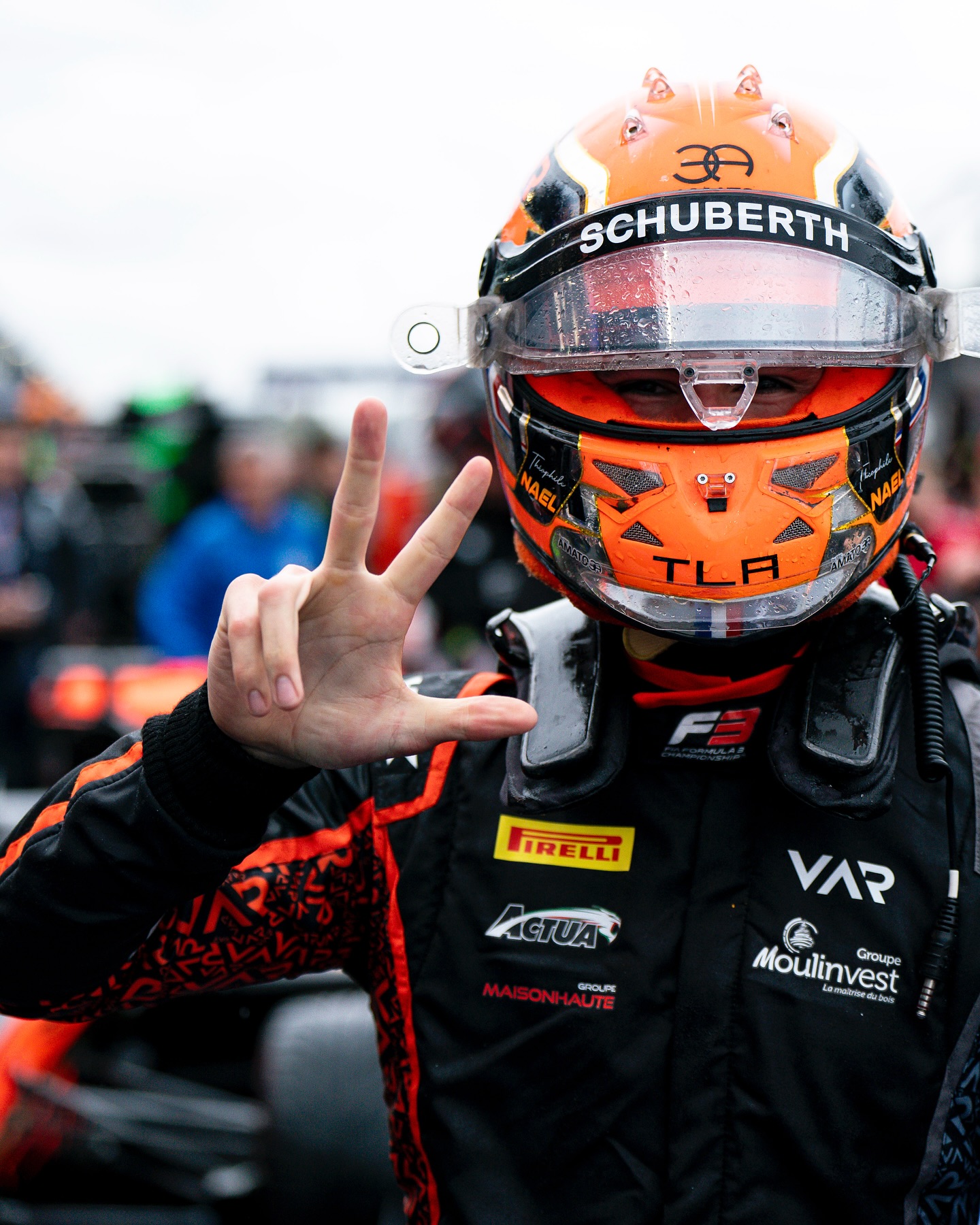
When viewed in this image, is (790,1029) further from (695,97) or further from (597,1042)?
(695,97)

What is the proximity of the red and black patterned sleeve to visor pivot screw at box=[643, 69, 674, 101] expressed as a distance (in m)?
1.03

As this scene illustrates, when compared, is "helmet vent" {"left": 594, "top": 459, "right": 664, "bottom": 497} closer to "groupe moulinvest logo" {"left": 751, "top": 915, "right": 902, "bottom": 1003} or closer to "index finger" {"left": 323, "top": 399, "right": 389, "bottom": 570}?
"index finger" {"left": 323, "top": 399, "right": 389, "bottom": 570}

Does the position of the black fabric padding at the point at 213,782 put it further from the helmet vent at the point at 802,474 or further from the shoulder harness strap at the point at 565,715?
the helmet vent at the point at 802,474

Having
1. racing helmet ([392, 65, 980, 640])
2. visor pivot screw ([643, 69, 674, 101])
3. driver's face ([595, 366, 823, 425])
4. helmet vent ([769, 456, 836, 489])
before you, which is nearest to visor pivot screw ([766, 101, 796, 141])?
racing helmet ([392, 65, 980, 640])

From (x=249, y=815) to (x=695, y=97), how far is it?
1136 mm

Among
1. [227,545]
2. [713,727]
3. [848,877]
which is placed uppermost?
[713,727]

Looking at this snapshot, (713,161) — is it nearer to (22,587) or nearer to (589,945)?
(589,945)

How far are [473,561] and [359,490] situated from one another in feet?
11.2

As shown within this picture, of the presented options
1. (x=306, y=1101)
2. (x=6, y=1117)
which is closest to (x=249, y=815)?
(x=306, y=1101)

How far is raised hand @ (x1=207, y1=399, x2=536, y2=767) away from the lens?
4.52ft

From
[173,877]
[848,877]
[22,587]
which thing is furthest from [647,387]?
[22,587]

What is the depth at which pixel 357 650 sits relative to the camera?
4.70 ft

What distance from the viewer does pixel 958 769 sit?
1547 millimetres

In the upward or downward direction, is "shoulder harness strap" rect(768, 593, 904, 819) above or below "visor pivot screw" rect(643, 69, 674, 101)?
below
